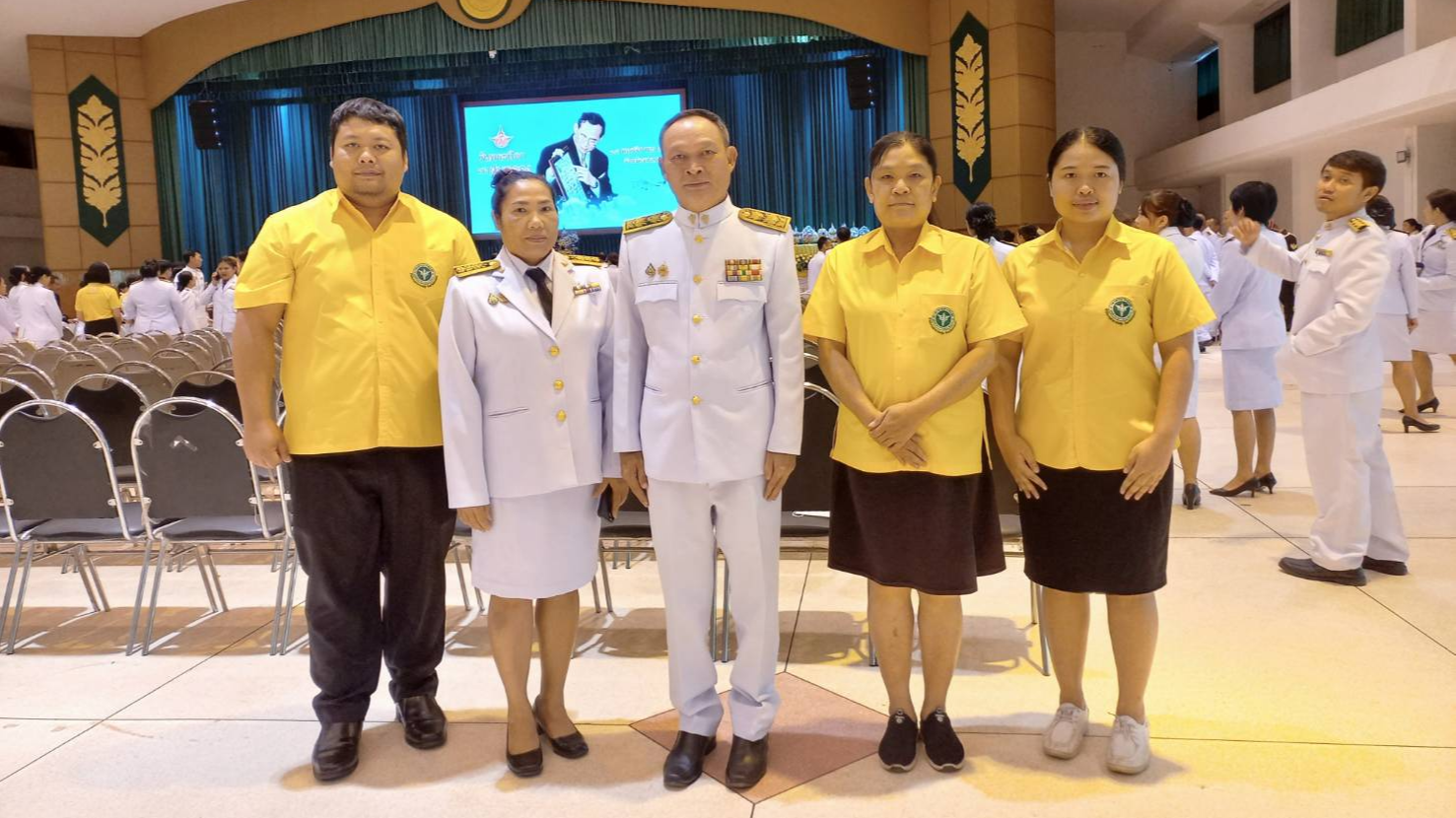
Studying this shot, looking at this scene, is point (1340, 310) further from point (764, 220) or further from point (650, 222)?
point (650, 222)

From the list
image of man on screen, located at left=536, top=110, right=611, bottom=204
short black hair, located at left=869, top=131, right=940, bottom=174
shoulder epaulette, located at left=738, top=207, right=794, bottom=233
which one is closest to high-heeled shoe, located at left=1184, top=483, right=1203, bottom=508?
short black hair, located at left=869, top=131, right=940, bottom=174

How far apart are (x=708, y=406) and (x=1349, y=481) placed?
2.69m

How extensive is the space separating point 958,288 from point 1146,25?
16.4m

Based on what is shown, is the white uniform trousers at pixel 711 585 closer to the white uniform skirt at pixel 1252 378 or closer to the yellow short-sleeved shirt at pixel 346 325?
the yellow short-sleeved shirt at pixel 346 325

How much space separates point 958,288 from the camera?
90.8 inches

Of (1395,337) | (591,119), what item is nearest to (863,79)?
(591,119)

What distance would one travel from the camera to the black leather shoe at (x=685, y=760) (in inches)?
94.2

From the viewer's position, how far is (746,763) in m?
2.39

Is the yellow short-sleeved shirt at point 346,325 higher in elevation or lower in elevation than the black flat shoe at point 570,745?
higher

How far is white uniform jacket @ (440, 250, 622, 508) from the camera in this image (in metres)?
2.39

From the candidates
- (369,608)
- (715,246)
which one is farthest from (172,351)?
(715,246)

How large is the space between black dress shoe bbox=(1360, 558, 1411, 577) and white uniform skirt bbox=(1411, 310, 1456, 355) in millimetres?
4371

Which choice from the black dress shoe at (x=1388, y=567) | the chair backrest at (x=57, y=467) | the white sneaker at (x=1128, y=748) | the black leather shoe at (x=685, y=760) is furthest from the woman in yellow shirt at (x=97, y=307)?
the black dress shoe at (x=1388, y=567)

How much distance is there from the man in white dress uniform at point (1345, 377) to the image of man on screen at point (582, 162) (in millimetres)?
12299
